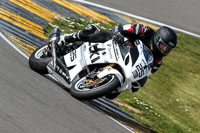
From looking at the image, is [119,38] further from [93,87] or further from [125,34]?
[93,87]

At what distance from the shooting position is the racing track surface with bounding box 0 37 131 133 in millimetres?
5469

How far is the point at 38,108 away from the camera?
6.02 metres

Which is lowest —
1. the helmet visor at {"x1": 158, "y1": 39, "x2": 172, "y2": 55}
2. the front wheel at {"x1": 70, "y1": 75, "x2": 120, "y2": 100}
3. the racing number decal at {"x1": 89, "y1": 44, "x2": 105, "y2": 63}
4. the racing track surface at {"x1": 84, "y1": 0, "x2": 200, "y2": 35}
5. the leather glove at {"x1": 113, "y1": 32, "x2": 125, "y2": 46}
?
the racing track surface at {"x1": 84, "y1": 0, "x2": 200, "y2": 35}

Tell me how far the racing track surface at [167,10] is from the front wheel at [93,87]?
7.15 meters

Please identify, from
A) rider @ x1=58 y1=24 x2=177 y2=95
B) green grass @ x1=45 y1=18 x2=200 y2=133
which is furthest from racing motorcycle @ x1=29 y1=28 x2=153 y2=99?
green grass @ x1=45 y1=18 x2=200 y2=133

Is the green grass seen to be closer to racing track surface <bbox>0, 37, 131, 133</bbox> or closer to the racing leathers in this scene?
the racing leathers

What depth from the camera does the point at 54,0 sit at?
42.0 ft

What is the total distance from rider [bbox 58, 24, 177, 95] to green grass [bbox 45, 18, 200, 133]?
1474 millimetres

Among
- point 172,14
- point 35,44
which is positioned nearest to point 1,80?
point 35,44

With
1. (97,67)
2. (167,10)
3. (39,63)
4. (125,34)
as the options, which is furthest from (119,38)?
(167,10)

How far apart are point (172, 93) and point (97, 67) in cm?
367

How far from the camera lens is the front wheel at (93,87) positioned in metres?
6.62

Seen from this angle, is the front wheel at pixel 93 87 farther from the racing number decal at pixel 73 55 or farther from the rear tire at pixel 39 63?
the rear tire at pixel 39 63

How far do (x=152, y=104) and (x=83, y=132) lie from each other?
3.84 m
